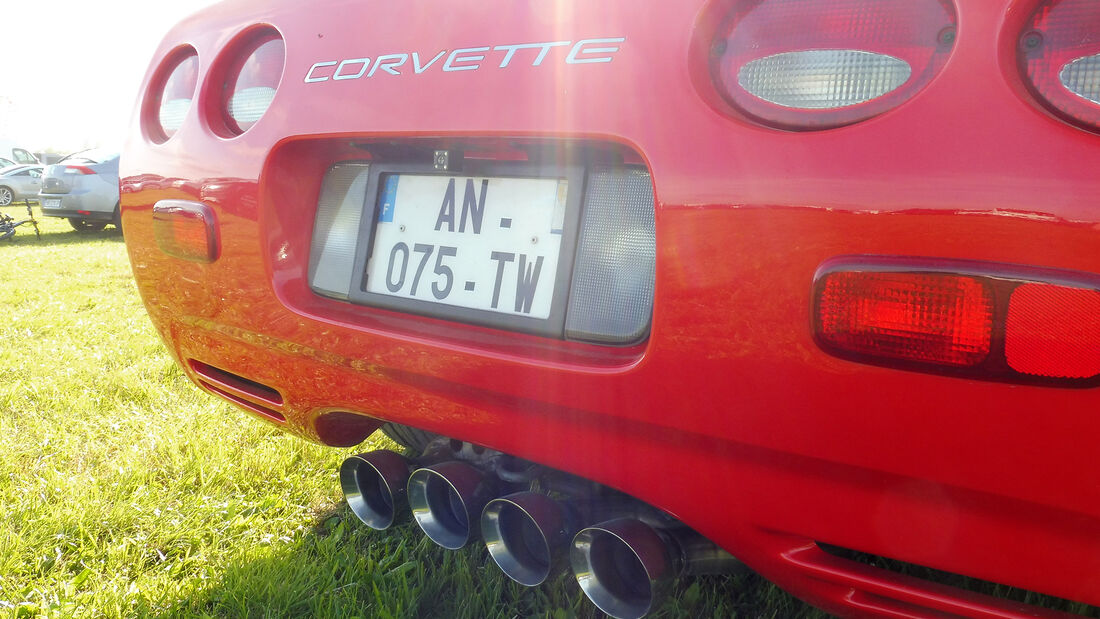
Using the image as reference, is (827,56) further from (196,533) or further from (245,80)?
(196,533)

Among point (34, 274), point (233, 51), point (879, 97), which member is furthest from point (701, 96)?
point (34, 274)

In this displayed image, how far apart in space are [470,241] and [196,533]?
1.16 meters

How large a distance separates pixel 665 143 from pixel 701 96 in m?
0.07

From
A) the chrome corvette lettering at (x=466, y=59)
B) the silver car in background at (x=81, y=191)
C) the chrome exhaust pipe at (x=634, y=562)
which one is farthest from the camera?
the silver car in background at (x=81, y=191)

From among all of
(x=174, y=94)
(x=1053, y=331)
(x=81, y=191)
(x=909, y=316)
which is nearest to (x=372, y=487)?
(x=174, y=94)

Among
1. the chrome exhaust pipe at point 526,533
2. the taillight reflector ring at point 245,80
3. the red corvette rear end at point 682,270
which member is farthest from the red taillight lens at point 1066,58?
the taillight reflector ring at point 245,80

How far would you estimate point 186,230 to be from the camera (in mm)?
1530

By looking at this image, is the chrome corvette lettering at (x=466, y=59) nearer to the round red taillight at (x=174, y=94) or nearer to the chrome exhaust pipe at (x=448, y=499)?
the round red taillight at (x=174, y=94)

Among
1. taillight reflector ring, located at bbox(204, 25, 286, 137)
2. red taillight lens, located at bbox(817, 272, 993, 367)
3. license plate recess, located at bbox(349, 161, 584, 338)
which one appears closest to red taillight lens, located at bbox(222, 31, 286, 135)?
taillight reflector ring, located at bbox(204, 25, 286, 137)

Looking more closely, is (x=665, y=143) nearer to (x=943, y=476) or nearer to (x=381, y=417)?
(x=943, y=476)

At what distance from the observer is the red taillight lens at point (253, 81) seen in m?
1.46

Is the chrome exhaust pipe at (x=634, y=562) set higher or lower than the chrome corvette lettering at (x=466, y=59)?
lower

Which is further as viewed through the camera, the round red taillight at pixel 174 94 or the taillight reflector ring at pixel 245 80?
the round red taillight at pixel 174 94

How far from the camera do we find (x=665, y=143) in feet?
3.24
